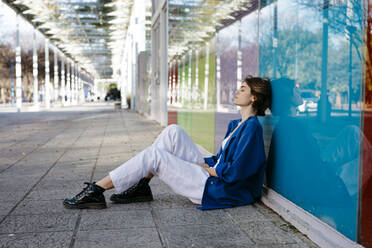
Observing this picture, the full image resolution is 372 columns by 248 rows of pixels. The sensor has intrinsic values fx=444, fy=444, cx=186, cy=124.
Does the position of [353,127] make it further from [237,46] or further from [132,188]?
[237,46]

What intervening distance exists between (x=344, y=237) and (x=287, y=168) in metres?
0.98

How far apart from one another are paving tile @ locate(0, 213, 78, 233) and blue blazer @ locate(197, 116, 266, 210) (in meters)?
1.04

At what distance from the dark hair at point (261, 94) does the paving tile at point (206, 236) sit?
104cm

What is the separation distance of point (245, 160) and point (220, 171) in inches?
8.3

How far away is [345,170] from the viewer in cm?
239

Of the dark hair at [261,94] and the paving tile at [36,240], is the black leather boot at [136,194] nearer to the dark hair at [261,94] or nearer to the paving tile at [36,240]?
the paving tile at [36,240]

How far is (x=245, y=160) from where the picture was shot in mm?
3326

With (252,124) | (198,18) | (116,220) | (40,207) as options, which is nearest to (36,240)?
(116,220)

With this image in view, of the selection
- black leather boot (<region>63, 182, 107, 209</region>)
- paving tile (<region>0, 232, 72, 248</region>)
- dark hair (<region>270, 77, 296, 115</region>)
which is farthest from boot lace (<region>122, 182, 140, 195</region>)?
dark hair (<region>270, 77, 296, 115</region>)

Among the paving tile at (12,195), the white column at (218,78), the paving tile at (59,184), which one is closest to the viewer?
the paving tile at (12,195)

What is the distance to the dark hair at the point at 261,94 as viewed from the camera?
12.0ft

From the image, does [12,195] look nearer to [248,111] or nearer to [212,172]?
[212,172]

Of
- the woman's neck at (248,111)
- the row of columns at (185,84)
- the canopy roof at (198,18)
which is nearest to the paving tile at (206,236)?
the woman's neck at (248,111)

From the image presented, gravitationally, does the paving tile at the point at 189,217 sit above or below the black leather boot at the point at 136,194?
below
